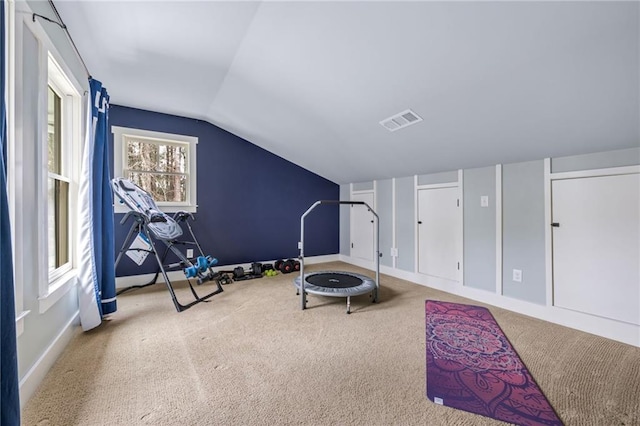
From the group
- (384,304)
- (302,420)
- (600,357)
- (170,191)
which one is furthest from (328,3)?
(170,191)

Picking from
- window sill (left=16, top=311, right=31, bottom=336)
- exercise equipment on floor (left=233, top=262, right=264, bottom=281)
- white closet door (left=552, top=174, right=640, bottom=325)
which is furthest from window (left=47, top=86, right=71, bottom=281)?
white closet door (left=552, top=174, right=640, bottom=325)

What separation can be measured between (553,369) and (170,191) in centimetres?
479

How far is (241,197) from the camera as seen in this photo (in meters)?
4.71

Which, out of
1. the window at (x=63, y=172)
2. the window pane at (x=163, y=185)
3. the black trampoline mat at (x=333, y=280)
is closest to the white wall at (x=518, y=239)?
the black trampoline mat at (x=333, y=280)

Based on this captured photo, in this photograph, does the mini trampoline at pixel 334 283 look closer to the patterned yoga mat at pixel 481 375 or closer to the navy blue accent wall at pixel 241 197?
the patterned yoga mat at pixel 481 375

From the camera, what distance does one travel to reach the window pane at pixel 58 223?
2.30m

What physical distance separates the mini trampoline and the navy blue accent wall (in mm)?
1536

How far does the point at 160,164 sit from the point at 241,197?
1.29 metres

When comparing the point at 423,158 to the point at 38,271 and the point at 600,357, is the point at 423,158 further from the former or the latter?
the point at 38,271

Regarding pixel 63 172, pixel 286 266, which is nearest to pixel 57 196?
pixel 63 172

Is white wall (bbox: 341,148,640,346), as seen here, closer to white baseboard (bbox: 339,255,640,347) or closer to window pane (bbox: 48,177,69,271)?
white baseboard (bbox: 339,255,640,347)

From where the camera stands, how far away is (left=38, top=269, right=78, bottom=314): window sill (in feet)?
5.82

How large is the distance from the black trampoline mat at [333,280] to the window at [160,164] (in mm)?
2242

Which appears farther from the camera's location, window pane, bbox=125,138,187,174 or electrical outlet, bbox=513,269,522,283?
window pane, bbox=125,138,187,174
